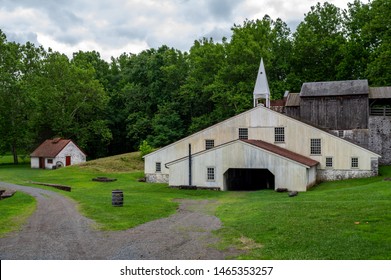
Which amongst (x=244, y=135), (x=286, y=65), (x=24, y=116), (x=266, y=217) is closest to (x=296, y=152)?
(x=244, y=135)

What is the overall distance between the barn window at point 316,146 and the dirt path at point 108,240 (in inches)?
893

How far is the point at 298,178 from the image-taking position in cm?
3559

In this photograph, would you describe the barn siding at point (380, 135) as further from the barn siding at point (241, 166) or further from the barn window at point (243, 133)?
the barn window at point (243, 133)

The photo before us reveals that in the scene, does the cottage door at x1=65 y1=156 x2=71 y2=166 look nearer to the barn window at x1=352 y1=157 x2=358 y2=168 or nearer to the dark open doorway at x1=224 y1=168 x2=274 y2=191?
the dark open doorway at x1=224 y1=168 x2=274 y2=191

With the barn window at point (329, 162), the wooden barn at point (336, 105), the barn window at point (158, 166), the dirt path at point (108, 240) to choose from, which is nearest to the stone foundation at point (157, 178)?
the barn window at point (158, 166)

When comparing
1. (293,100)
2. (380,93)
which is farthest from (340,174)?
(293,100)

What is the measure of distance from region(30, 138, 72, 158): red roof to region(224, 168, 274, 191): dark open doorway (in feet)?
108

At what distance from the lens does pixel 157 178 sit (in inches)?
1832

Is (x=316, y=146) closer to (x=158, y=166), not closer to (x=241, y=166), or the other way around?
(x=241, y=166)

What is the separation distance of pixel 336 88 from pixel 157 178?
75.6 ft

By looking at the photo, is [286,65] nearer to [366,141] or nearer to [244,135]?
[366,141]

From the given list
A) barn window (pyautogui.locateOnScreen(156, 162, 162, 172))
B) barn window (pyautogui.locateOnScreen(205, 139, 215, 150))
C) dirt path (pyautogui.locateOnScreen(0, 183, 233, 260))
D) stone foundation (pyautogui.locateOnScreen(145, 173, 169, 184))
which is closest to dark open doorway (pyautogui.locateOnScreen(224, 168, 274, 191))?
barn window (pyautogui.locateOnScreen(205, 139, 215, 150))

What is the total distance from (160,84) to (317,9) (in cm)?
3046

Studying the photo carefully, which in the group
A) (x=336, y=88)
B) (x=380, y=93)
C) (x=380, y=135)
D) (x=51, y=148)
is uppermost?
(x=336, y=88)
